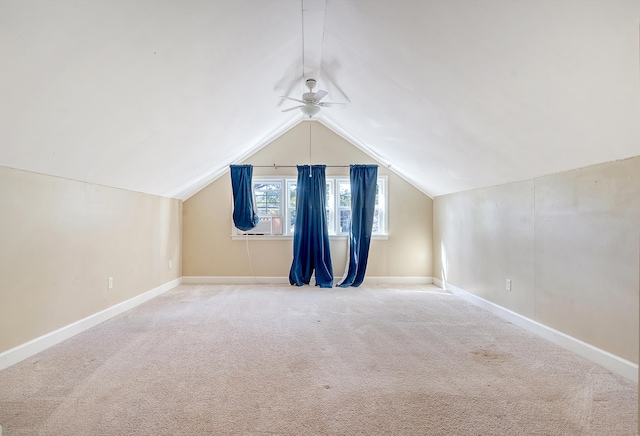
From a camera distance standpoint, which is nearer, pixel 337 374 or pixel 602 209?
pixel 337 374

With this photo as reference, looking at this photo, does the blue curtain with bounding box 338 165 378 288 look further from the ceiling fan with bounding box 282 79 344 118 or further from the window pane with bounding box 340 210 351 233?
the ceiling fan with bounding box 282 79 344 118

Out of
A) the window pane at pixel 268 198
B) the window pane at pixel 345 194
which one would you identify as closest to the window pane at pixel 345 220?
the window pane at pixel 345 194

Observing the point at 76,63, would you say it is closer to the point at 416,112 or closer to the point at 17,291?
the point at 17,291

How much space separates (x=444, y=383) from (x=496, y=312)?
203 centimetres

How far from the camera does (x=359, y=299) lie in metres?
4.48

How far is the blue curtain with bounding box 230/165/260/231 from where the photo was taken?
5387mm

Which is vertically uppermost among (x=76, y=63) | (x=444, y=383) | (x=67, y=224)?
(x=76, y=63)

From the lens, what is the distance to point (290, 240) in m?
5.64

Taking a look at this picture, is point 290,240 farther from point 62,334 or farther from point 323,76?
point 62,334

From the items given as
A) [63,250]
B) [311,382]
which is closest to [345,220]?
[311,382]

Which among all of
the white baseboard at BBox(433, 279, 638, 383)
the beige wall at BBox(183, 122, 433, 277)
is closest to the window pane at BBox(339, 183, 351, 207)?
the beige wall at BBox(183, 122, 433, 277)

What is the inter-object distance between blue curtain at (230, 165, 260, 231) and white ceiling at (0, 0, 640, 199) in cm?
138

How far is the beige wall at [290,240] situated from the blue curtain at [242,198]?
27 centimetres

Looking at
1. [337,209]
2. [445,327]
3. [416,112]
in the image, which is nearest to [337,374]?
[445,327]
